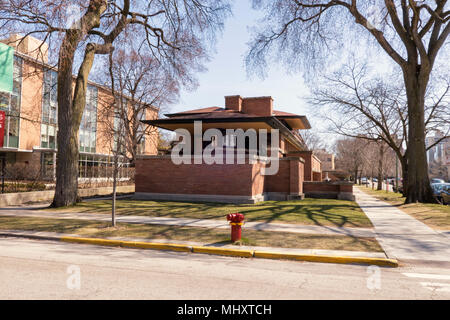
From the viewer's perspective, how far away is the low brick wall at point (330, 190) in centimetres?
2309

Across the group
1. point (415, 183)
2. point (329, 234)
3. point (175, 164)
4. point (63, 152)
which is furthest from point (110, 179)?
point (415, 183)

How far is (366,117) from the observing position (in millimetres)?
31969

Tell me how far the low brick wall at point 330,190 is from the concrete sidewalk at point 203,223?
508 inches

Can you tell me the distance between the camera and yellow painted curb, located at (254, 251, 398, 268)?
6.86 m

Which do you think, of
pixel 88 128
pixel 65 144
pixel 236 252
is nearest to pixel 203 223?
pixel 236 252

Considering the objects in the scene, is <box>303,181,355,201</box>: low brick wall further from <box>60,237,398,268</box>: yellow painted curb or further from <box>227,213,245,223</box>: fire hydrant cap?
<box>60,237,398,268</box>: yellow painted curb

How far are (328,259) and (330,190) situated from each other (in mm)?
17938

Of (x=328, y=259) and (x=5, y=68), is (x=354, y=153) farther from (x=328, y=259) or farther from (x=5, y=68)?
(x=328, y=259)

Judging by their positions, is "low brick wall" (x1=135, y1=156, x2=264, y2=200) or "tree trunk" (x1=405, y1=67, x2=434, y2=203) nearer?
"low brick wall" (x1=135, y1=156, x2=264, y2=200)

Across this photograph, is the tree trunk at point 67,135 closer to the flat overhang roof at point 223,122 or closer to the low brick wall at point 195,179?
the low brick wall at point 195,179

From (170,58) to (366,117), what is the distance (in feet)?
70.5

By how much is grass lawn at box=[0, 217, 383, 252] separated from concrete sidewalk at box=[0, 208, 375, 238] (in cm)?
61

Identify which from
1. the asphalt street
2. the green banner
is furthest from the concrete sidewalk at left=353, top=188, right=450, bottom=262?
the green banner
